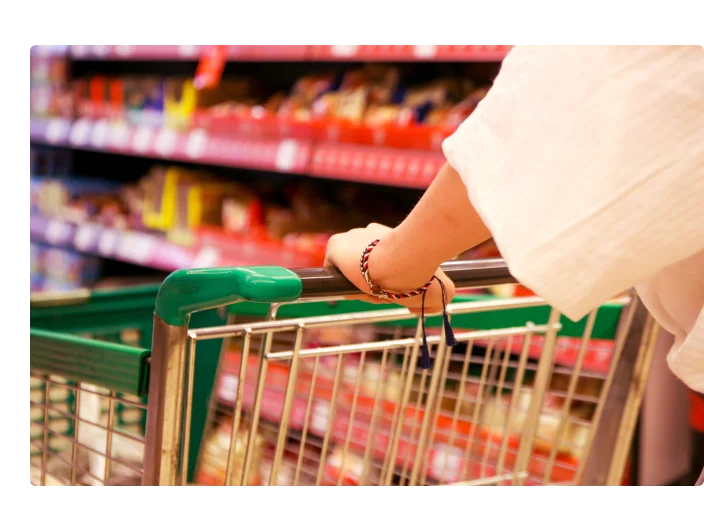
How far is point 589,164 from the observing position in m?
0.60

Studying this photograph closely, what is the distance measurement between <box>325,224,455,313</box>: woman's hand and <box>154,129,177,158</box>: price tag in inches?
96.4

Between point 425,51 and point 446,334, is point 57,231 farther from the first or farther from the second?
point 446,334

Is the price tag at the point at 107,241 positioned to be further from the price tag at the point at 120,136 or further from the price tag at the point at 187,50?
the price tag at the point at 187,50

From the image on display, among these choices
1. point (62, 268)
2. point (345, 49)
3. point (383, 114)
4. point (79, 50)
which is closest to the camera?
point (345, 49)

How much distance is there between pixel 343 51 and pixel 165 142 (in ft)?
3.45

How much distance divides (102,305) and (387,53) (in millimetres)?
1342

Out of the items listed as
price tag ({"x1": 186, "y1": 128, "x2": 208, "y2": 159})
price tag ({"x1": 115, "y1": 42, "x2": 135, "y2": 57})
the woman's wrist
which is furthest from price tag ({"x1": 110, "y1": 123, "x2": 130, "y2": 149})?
the woman's wrist

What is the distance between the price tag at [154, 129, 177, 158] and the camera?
10.6 feet

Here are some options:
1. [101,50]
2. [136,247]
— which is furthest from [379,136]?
[101,50]

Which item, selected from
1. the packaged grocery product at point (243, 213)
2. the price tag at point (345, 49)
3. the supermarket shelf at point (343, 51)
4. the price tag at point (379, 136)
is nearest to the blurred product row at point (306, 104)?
the price tag at point (379, 136)

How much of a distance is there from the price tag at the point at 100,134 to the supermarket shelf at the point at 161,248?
1.35 feet

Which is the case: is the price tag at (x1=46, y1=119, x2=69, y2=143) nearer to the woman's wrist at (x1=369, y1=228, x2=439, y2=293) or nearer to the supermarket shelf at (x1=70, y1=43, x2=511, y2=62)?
the supermarket shelf at (x1=70, y1=43, x2=511, y2=62)
